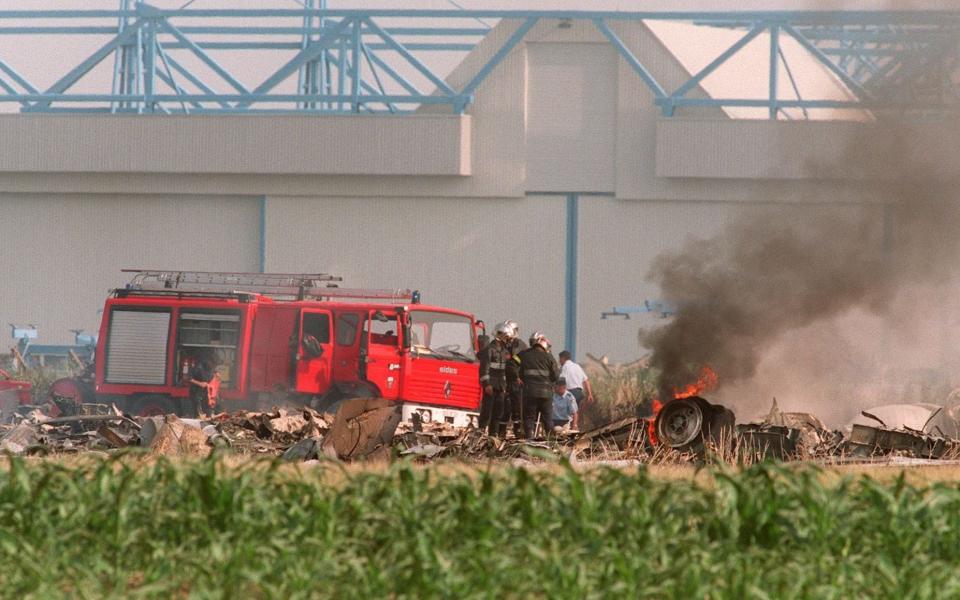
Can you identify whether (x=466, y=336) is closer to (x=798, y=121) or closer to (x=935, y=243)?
(x=935, y=243)

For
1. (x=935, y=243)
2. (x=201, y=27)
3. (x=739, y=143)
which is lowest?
→ (x=935, y=243)

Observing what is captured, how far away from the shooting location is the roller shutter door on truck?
22734 mm

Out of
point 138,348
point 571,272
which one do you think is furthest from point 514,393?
point 571,272

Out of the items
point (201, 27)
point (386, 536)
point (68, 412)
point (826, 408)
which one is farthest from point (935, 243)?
point (386, 536)

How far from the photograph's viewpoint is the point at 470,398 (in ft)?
68.3

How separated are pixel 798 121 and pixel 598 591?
26090 mm

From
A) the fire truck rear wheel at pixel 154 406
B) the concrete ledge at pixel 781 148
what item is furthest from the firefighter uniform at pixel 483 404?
the concrete ledge at pixel 781 148

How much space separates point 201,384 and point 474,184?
13.9 m

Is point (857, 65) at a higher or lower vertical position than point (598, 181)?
higher

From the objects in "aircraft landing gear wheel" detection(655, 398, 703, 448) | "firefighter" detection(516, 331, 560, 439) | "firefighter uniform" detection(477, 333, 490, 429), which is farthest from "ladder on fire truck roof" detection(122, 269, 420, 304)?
"aircraft landing gear wheel" detection(655, 398, 703, 448)

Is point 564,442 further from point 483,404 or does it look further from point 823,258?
A: point 823,258

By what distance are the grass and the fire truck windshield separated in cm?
1145

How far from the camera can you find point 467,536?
867 centimetres

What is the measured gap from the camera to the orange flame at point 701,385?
836 inches
